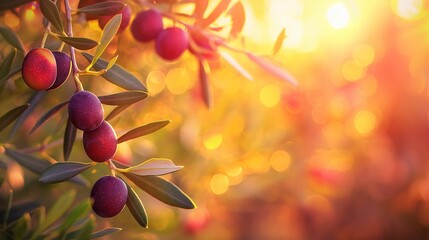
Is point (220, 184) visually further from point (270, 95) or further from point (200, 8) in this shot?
point (200, 8)

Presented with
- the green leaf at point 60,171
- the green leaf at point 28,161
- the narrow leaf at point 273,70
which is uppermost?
the narrow leaf at point 273,70

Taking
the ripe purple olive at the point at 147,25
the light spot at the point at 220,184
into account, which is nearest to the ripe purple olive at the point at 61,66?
the ripe purple olive at the point at 147,25

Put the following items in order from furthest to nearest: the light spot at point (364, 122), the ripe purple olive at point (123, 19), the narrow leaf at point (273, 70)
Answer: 1. the light spot at point (364, 122)
2. the narrow leaf at point (273, 70)
3. the ripe purple olive at point (123, 19)

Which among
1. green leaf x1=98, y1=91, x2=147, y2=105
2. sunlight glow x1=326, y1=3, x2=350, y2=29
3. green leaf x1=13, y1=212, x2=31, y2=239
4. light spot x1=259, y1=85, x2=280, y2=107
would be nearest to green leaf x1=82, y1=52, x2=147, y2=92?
green leaf x1=98, y1=91, x2=147, y2=105

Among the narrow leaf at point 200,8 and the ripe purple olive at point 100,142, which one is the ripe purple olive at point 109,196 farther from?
the narrow leaf at point 200,8

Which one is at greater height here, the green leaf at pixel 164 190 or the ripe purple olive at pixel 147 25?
the ripe purple olive at pixel 147 25

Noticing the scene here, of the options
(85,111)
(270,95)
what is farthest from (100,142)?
(270,95)
